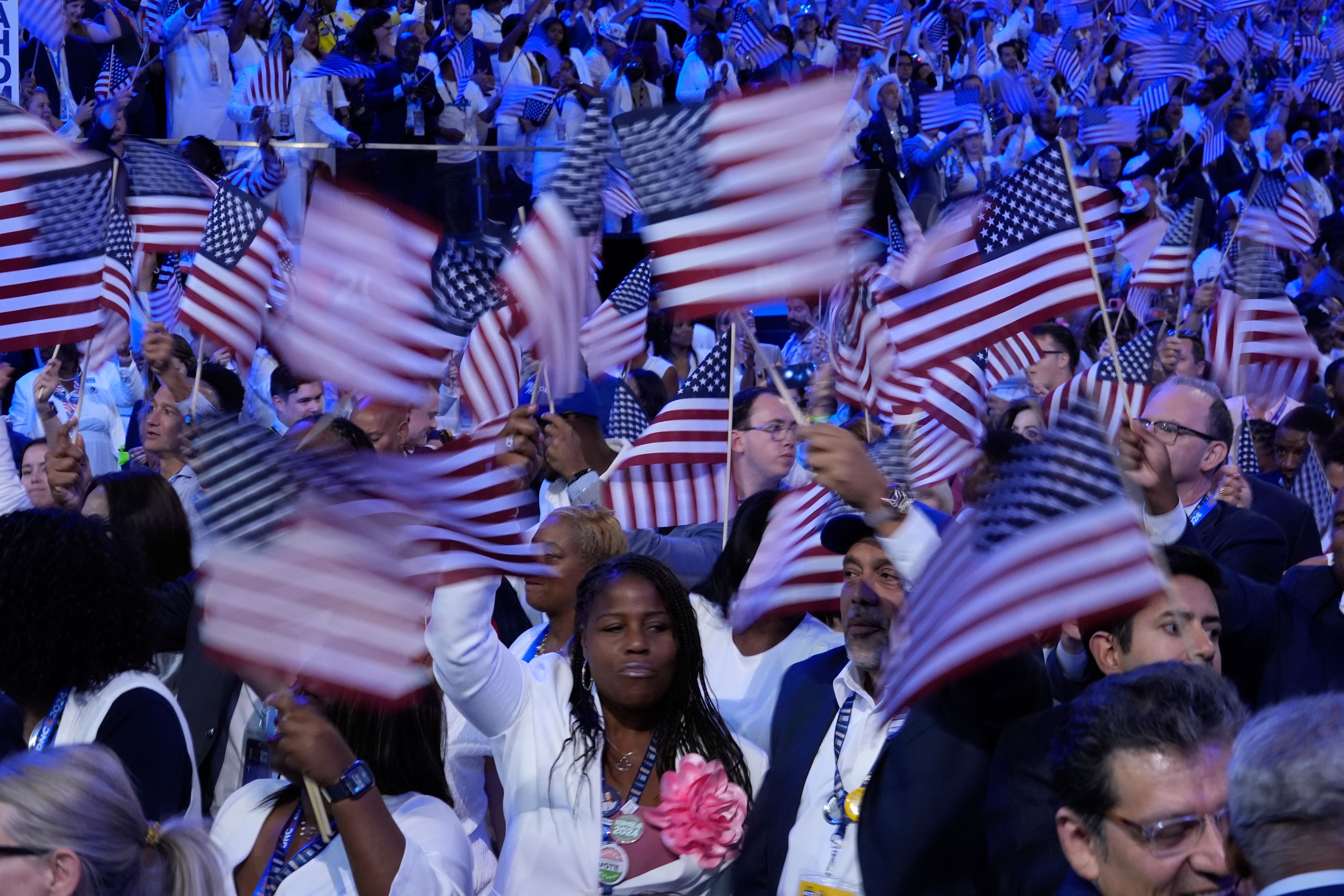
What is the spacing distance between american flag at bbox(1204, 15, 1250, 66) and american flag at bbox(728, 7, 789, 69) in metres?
9.98

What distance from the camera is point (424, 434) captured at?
7.37 m

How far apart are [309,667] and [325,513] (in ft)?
1.30

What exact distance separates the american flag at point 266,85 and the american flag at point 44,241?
851cm

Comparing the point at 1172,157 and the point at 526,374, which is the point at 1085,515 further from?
the point at 1172,157

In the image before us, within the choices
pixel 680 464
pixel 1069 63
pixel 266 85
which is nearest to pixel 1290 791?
pixel 680 464

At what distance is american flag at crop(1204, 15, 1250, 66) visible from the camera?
1065 inches

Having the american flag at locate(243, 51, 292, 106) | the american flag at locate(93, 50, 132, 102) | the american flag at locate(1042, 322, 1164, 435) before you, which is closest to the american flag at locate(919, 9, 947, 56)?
the american flag at locate(243, 51, 292, 106)

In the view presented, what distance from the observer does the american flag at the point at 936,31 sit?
960 inches

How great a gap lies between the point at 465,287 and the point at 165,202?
1871 mm

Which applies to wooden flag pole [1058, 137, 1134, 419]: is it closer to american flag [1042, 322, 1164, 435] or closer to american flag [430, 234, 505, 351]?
american flag [1042, 322, 1164, 435]

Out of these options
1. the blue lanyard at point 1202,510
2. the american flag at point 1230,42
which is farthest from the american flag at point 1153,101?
the blue lanyard at point 1202,510

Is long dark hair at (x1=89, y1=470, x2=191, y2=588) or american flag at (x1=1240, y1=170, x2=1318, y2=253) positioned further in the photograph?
american flag at (x1=1240, y1=170, x2=1318, y2=253)

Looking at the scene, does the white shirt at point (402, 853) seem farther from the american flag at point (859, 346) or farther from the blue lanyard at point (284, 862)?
the american flag at point (859, 346)

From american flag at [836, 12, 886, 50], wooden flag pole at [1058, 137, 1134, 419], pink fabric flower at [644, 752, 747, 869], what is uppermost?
wooden flag pole at [1058, 137, 1134, 419]
